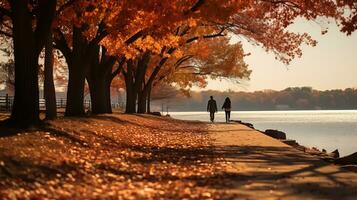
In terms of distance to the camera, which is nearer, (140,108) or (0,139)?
(0,139)

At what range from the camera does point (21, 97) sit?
13.8 meters

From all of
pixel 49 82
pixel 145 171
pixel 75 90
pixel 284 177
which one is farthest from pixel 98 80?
pixel 284 177

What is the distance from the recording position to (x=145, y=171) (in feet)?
35.4

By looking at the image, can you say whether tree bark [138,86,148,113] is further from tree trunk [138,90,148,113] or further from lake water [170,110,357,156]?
lake water [170,110,357,156]

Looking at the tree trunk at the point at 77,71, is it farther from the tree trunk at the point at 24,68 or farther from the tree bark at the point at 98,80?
the tree trunk at the point at 24,68

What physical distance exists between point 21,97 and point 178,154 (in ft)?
14.0

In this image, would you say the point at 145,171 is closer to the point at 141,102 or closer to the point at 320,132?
the point at 141,102

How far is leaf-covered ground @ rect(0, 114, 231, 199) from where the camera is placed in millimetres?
8070

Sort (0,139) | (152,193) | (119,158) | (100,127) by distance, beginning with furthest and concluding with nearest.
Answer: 1. (100,127)
2. (119,158)
3. (0,139)
4. (152,193)

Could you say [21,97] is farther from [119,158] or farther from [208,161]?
[208,161]

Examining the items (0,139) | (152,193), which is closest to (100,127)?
(0,139)

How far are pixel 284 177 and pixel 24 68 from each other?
7.24 metres

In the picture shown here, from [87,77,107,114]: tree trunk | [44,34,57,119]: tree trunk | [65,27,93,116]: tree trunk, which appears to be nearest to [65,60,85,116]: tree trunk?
[65,27,93,116]: tree trunk

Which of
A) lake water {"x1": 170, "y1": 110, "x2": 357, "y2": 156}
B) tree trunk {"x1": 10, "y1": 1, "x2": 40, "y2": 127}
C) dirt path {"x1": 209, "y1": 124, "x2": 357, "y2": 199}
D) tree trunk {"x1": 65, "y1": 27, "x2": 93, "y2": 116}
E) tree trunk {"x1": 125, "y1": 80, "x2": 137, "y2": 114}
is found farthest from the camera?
lake water {"x1": 170, "y1": 110, "x2": 357, "y2": 156}
